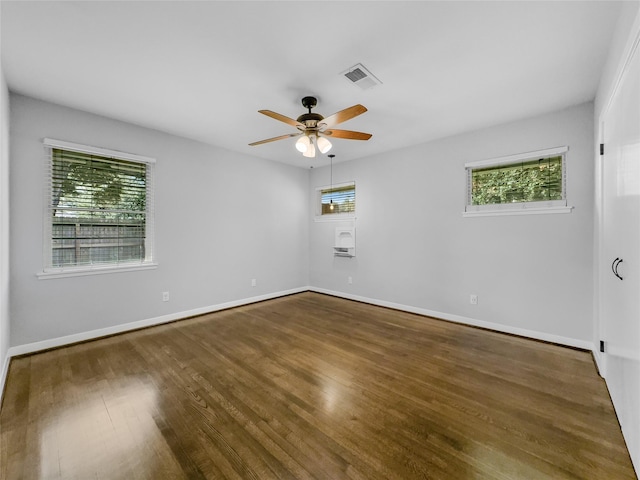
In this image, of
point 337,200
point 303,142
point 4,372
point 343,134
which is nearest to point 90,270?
point 4,372

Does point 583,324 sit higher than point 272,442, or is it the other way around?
point 583,324

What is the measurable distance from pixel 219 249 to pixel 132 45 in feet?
9.32

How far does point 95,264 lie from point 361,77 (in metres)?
3.58

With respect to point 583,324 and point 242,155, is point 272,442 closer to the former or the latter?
point 583,324

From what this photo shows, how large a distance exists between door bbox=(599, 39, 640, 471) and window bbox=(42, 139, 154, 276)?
449 cm

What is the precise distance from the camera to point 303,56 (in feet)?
Answer: 6.97

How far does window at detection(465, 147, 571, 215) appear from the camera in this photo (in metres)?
3.08

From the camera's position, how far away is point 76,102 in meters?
2.87

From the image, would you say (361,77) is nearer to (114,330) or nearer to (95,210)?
(95,210)

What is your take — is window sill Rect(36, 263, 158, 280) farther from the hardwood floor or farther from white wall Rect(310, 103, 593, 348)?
white wall Rect(310, 103, 593, 348)

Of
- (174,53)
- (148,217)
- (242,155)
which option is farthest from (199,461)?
(242,155)

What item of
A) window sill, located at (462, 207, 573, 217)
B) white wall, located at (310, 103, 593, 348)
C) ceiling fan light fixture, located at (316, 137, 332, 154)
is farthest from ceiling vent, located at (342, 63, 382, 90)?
window sill, located at (462, 207, 573, 217)

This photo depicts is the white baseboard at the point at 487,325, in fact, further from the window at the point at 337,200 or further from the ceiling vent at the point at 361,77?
the ceiling vent at the point at 361,77

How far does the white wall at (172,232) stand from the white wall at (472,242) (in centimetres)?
117
